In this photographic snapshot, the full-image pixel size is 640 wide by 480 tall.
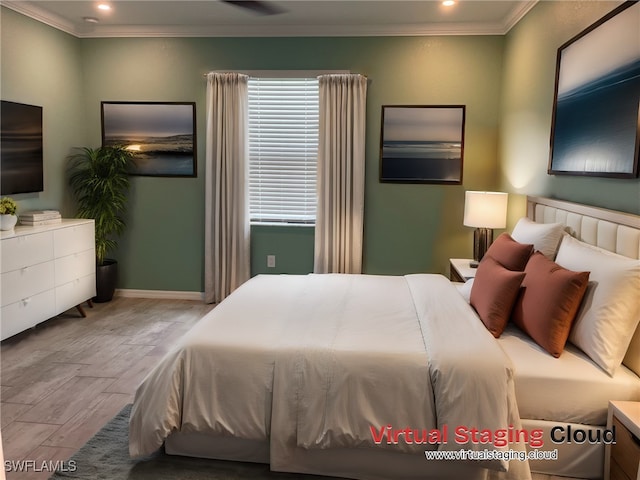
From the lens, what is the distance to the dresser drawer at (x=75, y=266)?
4.17 m

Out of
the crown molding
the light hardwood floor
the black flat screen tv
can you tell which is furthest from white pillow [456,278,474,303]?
the crown molding

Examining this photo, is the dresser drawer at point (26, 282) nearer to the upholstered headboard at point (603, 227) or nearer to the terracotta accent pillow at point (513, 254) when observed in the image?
the terracotta accent pillow at point (513, 254)

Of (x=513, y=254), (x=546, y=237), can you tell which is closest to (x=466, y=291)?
(x=513, y=254)

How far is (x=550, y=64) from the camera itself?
11.1 feet

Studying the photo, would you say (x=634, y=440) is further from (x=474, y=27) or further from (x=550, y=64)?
(x=474, y=27)

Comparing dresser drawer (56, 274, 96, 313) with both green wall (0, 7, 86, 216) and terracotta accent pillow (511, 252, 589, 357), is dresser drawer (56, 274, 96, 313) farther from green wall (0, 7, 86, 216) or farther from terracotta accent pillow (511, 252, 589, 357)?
terracotta accent pillow (511, 252, 589, 357)

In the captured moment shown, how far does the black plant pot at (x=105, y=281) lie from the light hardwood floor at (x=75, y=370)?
0.33 feet

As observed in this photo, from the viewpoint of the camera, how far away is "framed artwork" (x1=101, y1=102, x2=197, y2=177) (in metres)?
4.98

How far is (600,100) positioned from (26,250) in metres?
3.96

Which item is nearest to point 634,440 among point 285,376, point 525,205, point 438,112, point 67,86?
point 285,376

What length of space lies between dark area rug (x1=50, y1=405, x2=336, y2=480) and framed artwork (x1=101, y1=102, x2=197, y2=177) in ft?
10.4

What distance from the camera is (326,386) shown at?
2.11 metres

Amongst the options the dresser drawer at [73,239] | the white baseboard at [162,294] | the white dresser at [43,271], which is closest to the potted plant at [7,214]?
the white dresser at [43,271]

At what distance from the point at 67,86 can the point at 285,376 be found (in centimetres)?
410
